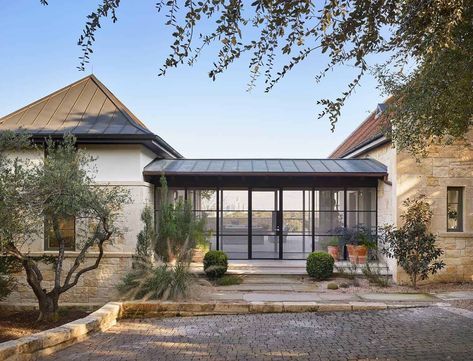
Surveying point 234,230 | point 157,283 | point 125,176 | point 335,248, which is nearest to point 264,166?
point 234,230

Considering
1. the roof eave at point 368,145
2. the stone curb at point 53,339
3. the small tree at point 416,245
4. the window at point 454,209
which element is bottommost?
the stone curb at point 53,339

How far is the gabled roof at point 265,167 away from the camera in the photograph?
484 inches

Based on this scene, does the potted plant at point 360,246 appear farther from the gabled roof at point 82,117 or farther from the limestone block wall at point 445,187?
the gabled roof at point 82,117

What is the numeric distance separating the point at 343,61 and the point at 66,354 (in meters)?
5.08

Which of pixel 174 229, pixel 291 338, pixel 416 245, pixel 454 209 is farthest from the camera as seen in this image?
pixel 454 209

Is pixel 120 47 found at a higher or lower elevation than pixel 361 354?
higher

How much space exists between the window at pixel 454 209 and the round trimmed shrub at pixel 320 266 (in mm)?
3224

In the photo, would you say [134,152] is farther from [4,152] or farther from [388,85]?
[388,85]

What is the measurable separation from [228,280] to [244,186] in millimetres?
3203

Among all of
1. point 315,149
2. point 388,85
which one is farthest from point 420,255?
point 315,149

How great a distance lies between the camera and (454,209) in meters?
11.7

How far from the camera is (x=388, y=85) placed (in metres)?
8.55

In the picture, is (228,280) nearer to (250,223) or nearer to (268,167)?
(250,223)

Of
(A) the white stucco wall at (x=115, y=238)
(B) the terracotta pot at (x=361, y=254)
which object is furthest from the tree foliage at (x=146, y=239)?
(B) the terracotta pot at (x=361, y=254)
